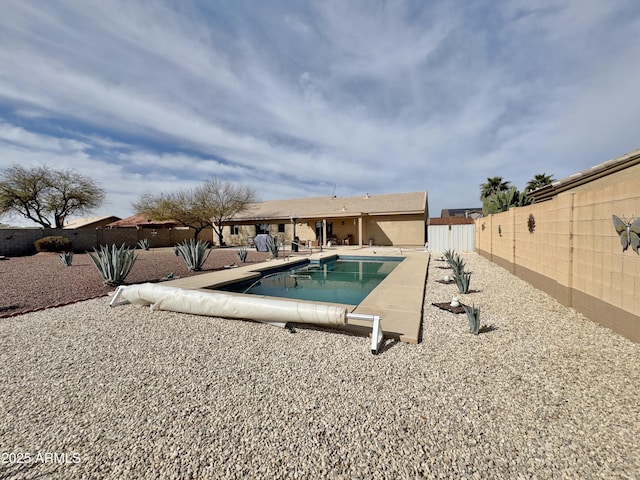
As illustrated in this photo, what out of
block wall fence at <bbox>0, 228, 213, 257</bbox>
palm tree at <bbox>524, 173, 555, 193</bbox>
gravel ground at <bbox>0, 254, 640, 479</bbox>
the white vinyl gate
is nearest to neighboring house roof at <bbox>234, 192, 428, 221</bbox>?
the white vinyl gate

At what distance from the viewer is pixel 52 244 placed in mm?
18047

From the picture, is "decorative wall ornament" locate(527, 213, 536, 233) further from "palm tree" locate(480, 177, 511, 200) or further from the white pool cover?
"palm tree" locate(480, 177, 511, 200)

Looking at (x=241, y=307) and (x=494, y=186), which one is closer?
(x=241, y=307)

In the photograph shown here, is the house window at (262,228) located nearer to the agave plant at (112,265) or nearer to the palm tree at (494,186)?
the agave plant at (112,265)

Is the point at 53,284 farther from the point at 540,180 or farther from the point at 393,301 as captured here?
the point at 540,180

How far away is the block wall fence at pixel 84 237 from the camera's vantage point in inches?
691

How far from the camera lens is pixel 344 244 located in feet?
85.2

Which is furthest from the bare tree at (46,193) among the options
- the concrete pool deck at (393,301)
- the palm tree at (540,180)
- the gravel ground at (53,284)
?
the palm tree at (540,180)

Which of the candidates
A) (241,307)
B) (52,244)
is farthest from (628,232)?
(52,244)

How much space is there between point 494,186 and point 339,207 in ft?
67.5

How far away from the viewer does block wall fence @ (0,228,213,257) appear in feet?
57.6

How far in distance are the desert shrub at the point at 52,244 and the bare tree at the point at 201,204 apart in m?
9.91

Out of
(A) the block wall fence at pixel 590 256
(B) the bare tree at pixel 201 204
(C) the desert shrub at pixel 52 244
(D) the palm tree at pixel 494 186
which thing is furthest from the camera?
(D) the palm tree at pixel 494 186

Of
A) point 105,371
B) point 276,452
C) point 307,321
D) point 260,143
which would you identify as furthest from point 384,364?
point 260,143
